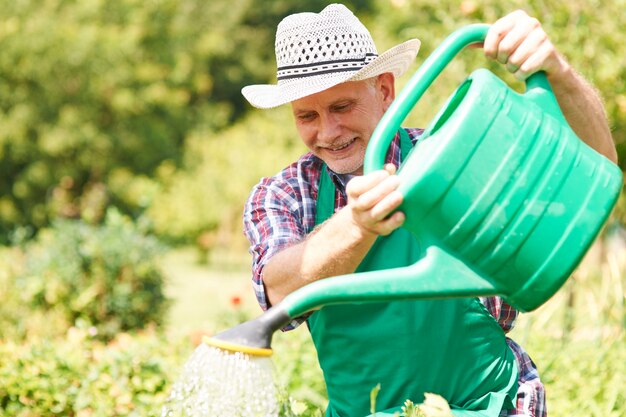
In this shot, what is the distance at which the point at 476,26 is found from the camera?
166 cm

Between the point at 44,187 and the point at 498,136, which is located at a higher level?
the point at 498,136

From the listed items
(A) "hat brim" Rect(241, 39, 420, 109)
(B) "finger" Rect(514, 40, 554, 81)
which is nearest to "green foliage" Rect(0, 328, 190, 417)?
(A) "hat brim" Rect(241, 39, 420, 109)

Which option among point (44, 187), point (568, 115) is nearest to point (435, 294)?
point (568, 115)

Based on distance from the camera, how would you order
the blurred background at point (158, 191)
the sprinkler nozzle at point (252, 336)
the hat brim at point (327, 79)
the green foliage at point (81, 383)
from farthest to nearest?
the blurred background at point (158, 191) < the green foliage at point (81, 383) < the hat brim at point (327, 79) < the sprinkler nozzle at point (252, 336)

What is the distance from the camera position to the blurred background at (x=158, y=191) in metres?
3.64

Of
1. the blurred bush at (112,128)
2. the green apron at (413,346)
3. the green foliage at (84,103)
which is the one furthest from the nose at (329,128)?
the green foliage at (84,103)

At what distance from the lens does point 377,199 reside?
1506 mm

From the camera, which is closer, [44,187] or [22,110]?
[22,110]

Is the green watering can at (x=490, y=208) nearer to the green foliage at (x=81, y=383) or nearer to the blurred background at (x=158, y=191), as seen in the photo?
the blurred background at (x=158, y=191)

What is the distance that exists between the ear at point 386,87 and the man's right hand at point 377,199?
673 millimetres

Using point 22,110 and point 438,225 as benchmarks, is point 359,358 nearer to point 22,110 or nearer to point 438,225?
point 438,225

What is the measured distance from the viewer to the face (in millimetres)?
2010

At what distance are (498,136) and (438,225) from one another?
0.57 feet

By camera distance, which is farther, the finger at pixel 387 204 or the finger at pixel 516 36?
the finger at pixel 516 36
